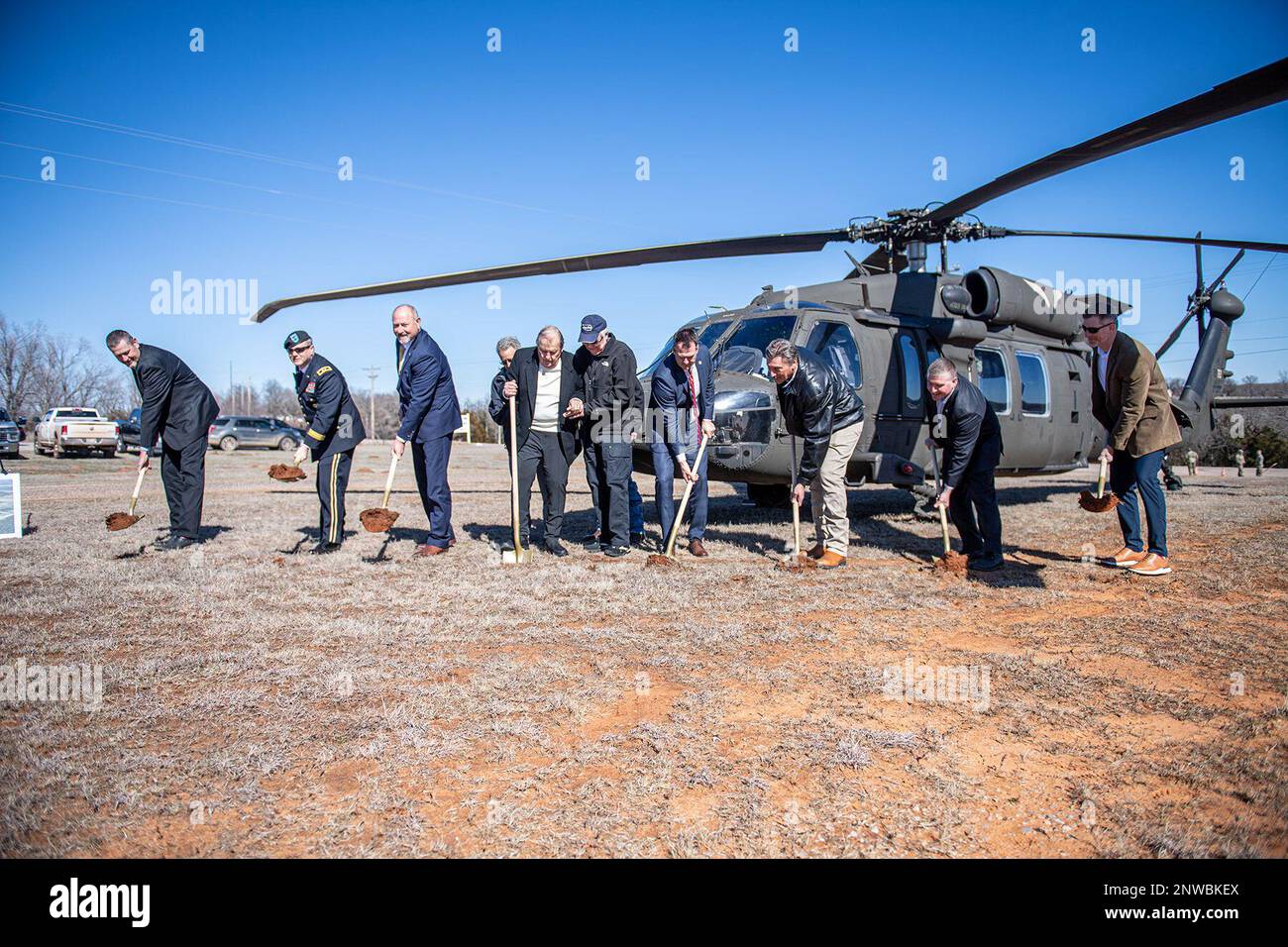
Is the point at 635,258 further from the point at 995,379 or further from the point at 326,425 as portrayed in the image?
the point at 995,379

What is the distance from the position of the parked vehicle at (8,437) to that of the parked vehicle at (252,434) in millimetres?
9007

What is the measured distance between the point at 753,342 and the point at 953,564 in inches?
136

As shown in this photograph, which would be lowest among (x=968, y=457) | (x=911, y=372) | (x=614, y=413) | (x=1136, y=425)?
(x=968, y=457)

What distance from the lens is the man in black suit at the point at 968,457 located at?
6.66m

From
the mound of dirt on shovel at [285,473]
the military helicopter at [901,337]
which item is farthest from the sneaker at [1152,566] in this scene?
the mound of dirt on shovel at [285,473]

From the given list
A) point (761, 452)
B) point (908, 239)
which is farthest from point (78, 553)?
point (908, 239)

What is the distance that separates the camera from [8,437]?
25703 mm

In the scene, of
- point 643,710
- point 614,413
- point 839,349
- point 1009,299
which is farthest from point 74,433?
point 643,710

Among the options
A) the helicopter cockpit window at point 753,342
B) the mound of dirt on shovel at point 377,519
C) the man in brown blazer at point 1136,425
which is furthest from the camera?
the helicopter cockpit window at point 753,342

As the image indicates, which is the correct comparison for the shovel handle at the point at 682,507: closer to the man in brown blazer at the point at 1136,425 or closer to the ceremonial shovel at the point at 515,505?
the ceremonial shovel at the point at 515,505

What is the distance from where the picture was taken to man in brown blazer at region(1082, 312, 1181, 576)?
619 centimetres

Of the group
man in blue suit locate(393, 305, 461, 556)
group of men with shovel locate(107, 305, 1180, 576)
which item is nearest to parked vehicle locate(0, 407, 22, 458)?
group of men with shovel locate(107, 305, 1180, 576)

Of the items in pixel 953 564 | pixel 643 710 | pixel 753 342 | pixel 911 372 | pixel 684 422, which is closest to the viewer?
pixel 643 710

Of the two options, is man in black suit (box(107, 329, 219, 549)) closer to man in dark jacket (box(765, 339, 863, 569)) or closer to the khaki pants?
man in dark jacket (box(765, 339, 863, 569))
